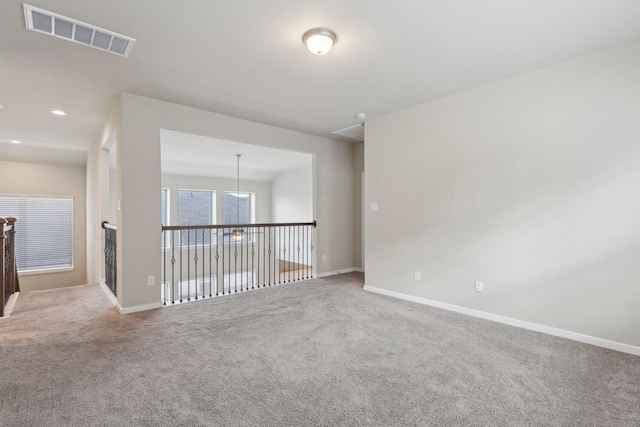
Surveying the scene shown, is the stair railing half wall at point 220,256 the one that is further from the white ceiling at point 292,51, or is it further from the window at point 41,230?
the white ceiling at point 292,51

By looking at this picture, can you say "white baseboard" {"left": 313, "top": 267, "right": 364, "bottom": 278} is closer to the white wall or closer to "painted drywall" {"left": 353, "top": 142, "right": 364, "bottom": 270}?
"painted drywall" {"left": 353, "top": 142, "right": 364, "bottom": 270}

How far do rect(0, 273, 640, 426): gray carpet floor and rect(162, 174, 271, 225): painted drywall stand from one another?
5091mm

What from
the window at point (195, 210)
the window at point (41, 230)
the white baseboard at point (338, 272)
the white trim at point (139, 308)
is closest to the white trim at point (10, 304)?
the white trim at point (139, 308)

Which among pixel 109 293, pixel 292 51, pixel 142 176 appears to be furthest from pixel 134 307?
pixel 292 51

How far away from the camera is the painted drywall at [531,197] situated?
8.43ft

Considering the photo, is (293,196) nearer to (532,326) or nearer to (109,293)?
(109,293)

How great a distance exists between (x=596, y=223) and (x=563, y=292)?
697 millimetres

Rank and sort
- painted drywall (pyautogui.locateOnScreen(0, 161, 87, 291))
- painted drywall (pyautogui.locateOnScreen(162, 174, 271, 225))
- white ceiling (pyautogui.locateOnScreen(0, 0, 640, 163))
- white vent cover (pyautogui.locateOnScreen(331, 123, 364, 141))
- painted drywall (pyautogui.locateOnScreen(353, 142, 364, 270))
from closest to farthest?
white ceiling (pyautogui.locateOnScreen(0, 0, 640, 163))
white vent cover (pyautogui.locateOnScreen(331, 123, 364, 141))
painted drywall (pyautogui.locateOnScreen(353, 142, 364, 270))
painted drywall (pyautogui.locateOnScreen(0, 161, 87, 291))
painted drywall (pyautogui.locateOnScreen(162, 174, 271, 225))

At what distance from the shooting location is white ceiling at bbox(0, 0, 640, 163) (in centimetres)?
210

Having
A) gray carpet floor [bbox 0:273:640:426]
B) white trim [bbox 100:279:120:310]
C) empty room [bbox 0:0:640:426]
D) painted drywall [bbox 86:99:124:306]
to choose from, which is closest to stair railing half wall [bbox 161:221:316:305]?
white trim [bbox 100:279:120:310]

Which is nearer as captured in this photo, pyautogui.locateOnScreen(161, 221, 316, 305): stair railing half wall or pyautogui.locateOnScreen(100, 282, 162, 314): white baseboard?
pyautogui.locateOnScreen(100, 282, 162, 314): white baseboard

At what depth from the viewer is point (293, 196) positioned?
30.3 ft

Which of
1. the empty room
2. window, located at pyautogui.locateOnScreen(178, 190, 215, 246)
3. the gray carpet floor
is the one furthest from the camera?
window, located at pyautogui.locateOnScreen(178, 190, 215, 246)

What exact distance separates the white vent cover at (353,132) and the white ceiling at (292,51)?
0.83 m
